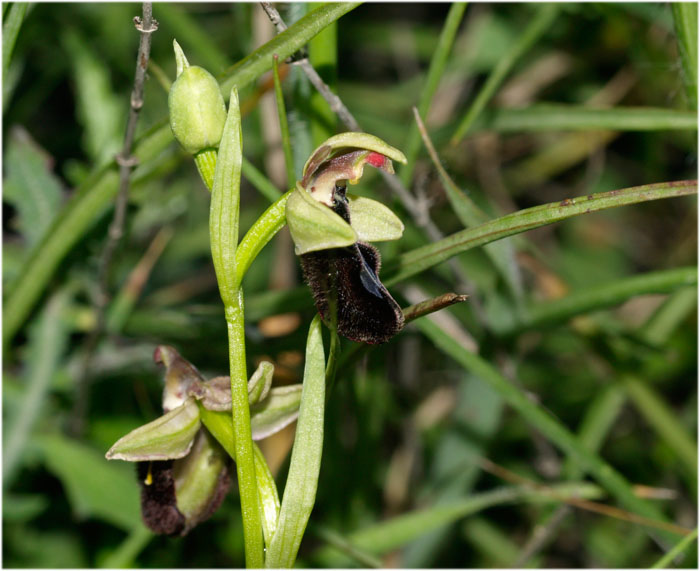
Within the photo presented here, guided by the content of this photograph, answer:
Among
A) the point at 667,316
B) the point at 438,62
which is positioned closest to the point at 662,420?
the point at 667,316

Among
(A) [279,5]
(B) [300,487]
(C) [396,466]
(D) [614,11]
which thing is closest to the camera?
(B) [300,487]

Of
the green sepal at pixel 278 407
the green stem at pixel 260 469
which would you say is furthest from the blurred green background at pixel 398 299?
the green stem at pixel 260 469

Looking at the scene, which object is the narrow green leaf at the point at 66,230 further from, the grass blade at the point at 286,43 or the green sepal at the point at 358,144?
the green sepal at the point at 358,144

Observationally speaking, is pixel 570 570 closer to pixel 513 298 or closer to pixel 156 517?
pixel 513 298

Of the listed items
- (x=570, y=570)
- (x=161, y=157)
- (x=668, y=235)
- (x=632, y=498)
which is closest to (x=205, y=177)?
(x=161, y=157)

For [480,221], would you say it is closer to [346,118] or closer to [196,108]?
[346,118]
